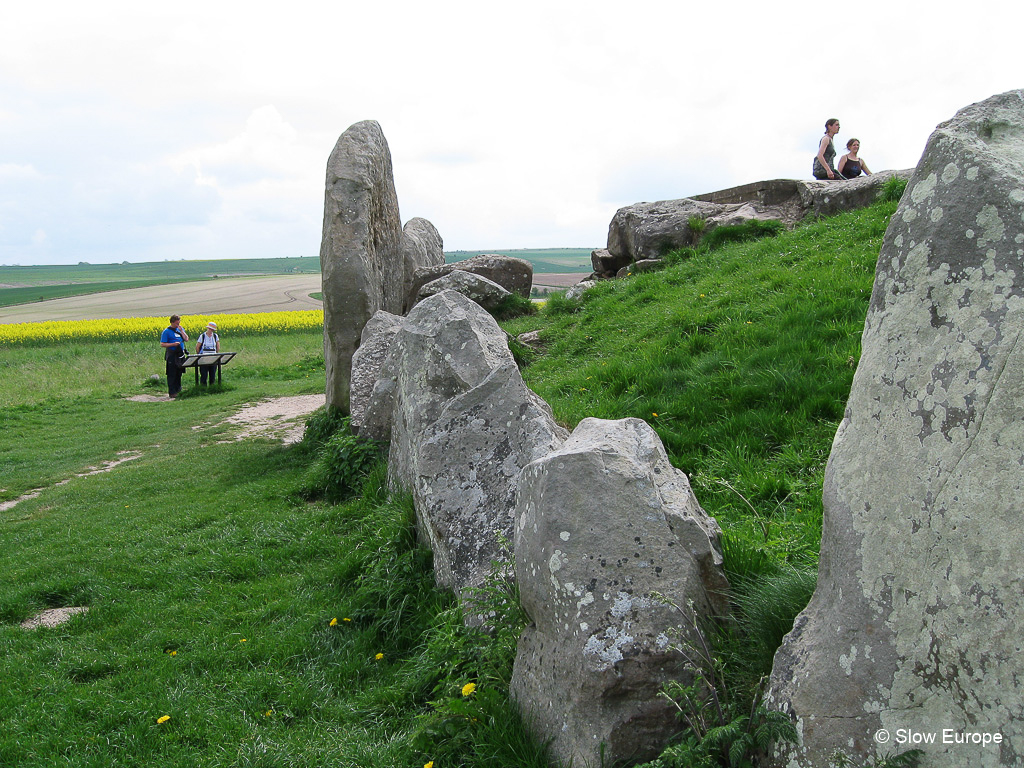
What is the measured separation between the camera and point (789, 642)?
259 centimetres

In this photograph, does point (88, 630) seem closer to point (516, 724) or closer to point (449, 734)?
point (449, 734)

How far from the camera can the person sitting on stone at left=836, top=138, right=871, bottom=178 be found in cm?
1458

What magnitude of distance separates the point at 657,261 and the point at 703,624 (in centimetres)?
1139

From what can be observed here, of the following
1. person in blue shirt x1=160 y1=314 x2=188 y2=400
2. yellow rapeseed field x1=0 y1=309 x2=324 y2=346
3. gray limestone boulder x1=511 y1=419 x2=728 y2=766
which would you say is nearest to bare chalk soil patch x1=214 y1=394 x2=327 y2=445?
person in blue shirt x1=160 y1=314 x2=188 y2=400

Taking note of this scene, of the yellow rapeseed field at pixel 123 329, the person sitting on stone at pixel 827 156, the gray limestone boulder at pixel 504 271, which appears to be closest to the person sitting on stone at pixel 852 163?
the person sitting on stone at pixel 827 156

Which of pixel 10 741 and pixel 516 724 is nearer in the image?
pixel 516 724

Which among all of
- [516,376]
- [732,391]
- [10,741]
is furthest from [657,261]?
[10,741]

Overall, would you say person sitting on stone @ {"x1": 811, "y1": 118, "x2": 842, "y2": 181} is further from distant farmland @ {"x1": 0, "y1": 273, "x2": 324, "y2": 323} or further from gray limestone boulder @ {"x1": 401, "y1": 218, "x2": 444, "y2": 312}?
distant farmland @ {"x1": 0, "y1": 273, "x2": 324, "y2": 323}

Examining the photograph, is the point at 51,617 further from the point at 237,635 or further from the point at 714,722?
the point at 714,722

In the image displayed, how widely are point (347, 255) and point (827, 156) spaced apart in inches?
401

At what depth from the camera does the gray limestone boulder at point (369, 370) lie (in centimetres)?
830

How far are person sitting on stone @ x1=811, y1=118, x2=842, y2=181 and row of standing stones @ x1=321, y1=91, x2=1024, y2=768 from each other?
1282 centimetres

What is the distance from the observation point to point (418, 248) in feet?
61.7

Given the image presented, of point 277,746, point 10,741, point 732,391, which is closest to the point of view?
point 277,746
